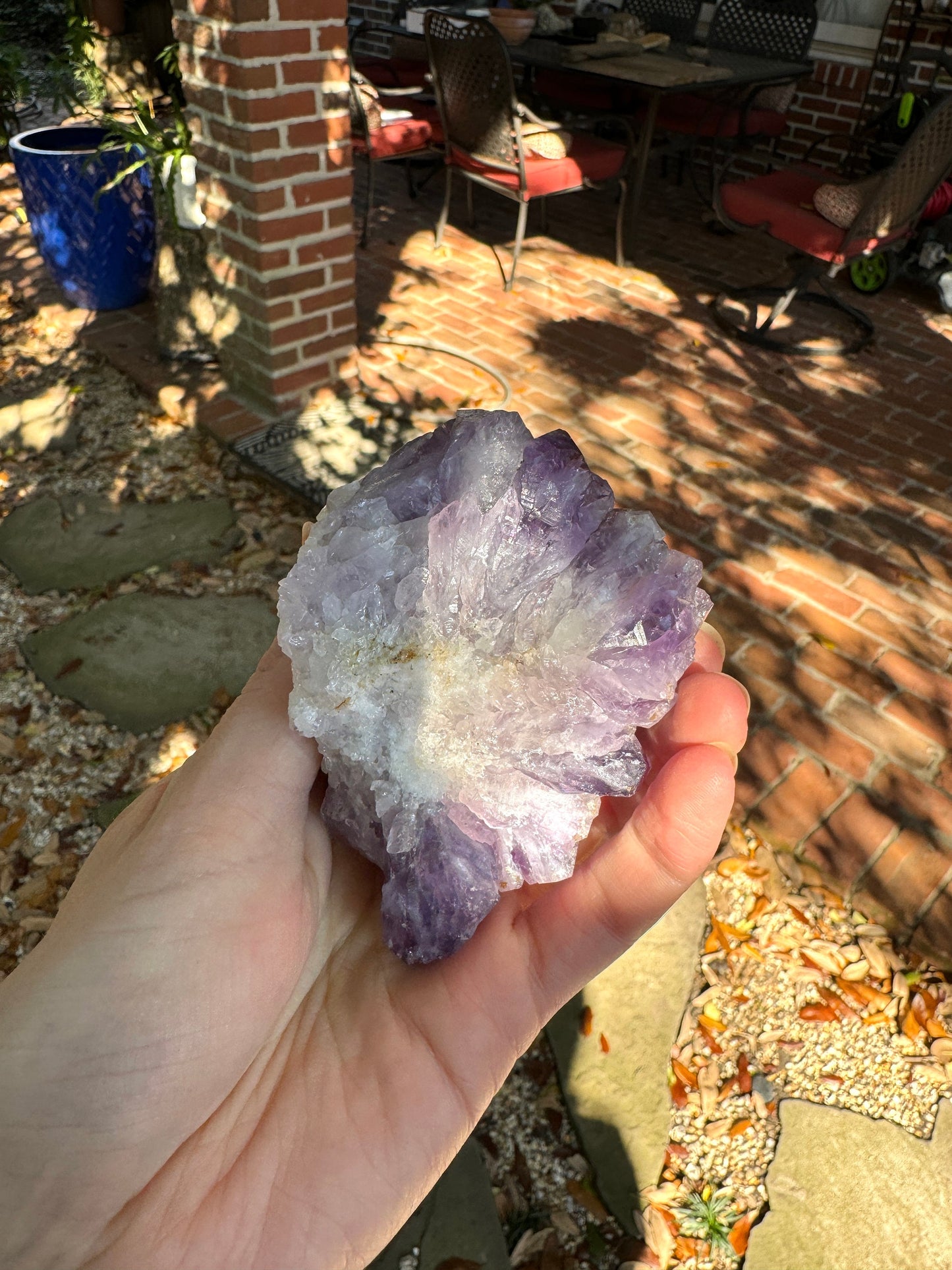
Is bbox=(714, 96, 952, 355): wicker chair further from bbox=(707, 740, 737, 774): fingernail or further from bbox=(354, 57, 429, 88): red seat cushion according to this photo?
bbox=(707, 740, 737, 774): fingernail

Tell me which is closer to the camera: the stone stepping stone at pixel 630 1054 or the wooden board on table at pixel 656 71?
the stone stepping stone at pixel 630 1054

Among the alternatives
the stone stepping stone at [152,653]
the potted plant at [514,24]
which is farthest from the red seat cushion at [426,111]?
the stone stepping stone at [152,653]

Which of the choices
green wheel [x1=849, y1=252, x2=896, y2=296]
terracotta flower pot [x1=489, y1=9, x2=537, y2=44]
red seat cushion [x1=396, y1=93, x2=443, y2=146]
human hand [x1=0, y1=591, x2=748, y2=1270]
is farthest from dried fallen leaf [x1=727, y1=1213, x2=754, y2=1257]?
terracotta flower pot [x1=489, y1=9, x2=537, y2=44]

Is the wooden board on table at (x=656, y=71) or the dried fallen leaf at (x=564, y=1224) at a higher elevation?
the wooden board on table at (x=656, y=71)

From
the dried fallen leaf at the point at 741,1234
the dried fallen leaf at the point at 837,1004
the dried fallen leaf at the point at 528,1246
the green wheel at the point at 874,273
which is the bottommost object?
the dried fallen leaf at the point at 528,1246

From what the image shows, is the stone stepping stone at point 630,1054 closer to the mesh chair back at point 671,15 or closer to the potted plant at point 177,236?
the potted plant at point 177,236
